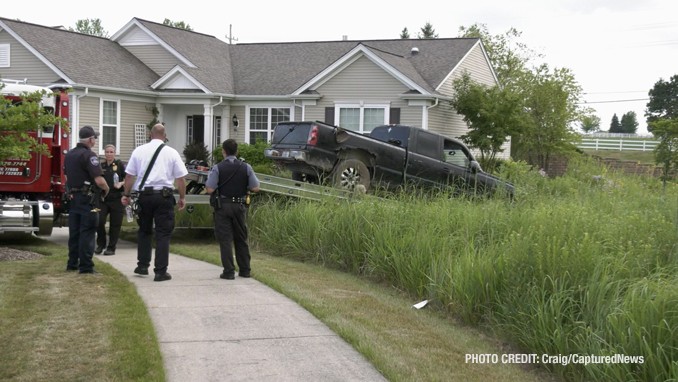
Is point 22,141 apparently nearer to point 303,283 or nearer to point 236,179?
point 236,179

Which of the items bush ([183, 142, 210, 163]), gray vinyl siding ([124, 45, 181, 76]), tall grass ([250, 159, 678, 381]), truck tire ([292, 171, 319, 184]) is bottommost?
tall grass ([250, 159, 678, 381])

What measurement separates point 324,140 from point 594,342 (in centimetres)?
869

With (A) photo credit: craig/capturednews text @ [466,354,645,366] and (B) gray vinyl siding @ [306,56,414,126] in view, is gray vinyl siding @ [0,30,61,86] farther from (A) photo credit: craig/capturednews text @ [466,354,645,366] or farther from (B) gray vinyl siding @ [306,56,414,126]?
(A) photo credit: craig/capturednews text @ [466,354,645,366]

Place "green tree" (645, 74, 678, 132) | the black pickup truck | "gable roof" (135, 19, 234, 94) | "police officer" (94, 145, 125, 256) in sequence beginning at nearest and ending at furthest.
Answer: "police officer" (94, 145, 125, 256), the black pickup truck, "gable roof" (135, 19, 234, 94), "green tree" (645, 74, 678, 132)

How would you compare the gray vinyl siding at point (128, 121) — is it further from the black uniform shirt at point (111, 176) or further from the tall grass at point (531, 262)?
the tall grass at point (531, 262)

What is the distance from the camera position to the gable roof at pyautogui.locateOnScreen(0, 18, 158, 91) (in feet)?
76.8

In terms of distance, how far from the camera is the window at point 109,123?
24638mm

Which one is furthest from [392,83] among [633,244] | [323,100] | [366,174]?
[633,244]

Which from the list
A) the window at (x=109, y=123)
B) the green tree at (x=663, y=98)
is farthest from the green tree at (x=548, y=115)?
the green tree at (x=663, y=98)

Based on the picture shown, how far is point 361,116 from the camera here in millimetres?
25375

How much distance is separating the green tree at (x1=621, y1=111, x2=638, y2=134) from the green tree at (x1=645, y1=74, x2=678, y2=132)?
89.6ft

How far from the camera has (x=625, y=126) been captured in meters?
93.2

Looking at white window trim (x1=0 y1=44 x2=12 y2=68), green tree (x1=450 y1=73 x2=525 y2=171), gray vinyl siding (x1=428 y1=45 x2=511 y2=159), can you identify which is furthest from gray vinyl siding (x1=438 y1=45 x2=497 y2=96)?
white window trim (x1=0 y1=44 x2=12 y2=68)

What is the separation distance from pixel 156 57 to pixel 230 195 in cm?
2067
